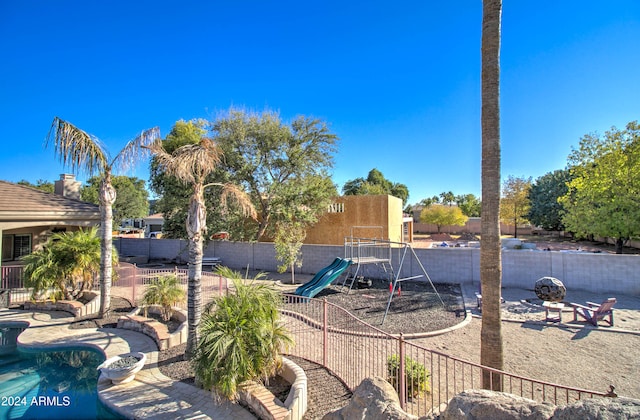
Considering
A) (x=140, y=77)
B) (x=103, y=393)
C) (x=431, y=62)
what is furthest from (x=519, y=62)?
(x=140, y=77)

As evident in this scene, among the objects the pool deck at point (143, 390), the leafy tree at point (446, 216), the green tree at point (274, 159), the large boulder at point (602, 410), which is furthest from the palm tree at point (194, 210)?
the leafy tree at point (446, 216)

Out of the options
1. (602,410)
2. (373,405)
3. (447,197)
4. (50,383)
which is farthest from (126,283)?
(447,197)

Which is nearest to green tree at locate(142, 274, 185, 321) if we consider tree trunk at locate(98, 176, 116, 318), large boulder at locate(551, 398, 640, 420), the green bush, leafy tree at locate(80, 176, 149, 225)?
tree trunk at locate(98, 176, 116, 318)

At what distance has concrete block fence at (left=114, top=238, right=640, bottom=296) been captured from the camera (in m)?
12.1

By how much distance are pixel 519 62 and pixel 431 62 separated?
4254mm

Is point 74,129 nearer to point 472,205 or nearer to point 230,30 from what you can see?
point 230,30

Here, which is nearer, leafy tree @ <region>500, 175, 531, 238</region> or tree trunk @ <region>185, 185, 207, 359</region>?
tree trunk @ <region>185, 185, 207, 359</region>

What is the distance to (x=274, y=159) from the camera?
18.8m

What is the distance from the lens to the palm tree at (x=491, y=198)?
4.79m

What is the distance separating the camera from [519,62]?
387 inches

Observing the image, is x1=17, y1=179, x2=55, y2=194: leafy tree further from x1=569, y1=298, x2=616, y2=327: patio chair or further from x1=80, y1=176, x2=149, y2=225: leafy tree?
x1=569, y1=298, x2=616, y2=327: patio chair

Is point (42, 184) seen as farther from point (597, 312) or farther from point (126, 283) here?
point (597, 312)

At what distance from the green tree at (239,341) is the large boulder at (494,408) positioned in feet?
9.55

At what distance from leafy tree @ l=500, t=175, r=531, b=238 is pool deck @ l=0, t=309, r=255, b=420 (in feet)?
127
